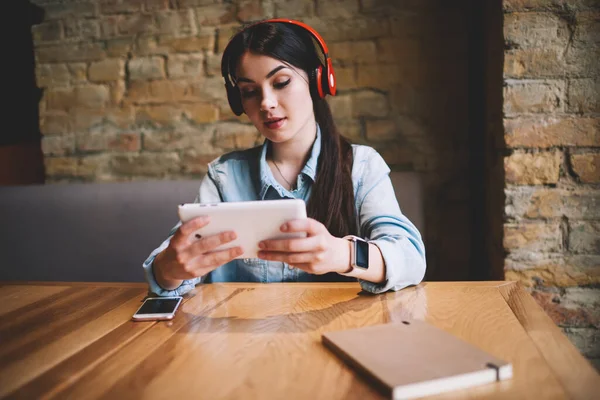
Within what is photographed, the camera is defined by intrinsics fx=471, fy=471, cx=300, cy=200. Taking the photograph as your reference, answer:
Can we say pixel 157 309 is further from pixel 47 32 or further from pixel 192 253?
pixel 47 32

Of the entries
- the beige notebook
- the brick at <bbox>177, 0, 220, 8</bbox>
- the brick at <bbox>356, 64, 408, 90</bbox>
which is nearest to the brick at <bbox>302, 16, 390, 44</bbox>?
the brick at <bbox>356, 64, 408, 90</bbox>

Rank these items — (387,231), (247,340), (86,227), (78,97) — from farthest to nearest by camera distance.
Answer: (78,97) < (86,227) < (387,231) < (247,340)

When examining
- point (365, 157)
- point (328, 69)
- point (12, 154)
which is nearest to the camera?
point (328, 69)

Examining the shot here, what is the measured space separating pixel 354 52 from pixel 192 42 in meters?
0.68

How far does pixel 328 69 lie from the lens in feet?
4.02

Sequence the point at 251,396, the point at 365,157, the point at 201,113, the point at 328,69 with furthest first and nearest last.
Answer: the point at 201,113 < the point at 365,157 < the point at 328,69 < the point at 251,396

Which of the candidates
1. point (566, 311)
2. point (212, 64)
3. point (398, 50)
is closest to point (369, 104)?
point (398, 50)

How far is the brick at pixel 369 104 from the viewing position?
6.07 ft

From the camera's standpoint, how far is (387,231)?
1113 millimetres

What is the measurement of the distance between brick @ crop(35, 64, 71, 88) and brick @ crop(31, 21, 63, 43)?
11 centimetres

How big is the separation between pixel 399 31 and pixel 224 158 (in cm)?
90

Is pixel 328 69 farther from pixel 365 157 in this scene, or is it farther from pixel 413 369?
pixel 413 369

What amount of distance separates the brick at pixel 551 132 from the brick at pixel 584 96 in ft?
0.10

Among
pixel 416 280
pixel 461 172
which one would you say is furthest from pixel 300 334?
pixel 461 172
